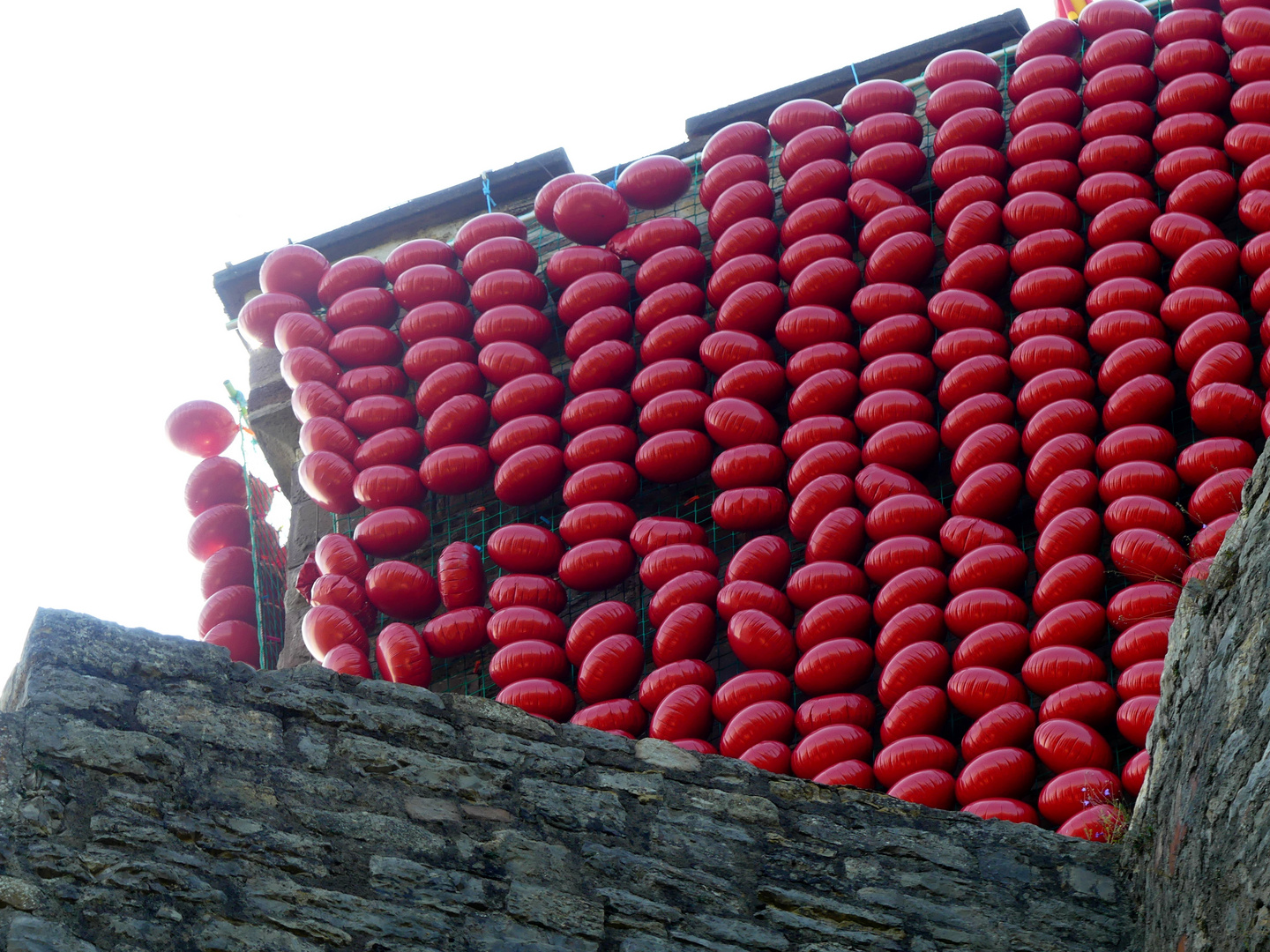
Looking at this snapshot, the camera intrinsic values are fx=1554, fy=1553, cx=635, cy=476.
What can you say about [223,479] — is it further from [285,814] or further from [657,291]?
[285,814]

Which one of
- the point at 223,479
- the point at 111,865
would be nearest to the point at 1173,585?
the point at 111,865

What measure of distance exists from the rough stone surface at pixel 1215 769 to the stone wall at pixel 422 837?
9.9 inches

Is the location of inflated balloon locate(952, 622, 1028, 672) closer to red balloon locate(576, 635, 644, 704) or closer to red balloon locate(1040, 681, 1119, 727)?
red balloon locate(1040, 681, 1119, 727)

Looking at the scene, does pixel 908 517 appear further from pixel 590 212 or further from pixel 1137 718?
pixel 590 212

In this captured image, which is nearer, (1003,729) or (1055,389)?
(1003,729)

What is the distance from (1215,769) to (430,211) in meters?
6.93

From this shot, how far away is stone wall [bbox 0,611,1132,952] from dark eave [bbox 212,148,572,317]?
5835mm

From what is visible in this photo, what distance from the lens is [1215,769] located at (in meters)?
3.29

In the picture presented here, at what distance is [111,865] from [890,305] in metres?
4.61

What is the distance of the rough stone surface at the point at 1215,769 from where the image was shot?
298cm

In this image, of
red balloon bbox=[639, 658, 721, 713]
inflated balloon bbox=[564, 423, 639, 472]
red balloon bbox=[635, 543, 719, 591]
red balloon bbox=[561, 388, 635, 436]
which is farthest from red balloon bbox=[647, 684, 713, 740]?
red balloon bbox=[561, 388, 635, 436]

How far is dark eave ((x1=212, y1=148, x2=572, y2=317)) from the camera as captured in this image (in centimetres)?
921

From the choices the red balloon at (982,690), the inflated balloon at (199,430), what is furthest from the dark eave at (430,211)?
the red balloon at (982,690)

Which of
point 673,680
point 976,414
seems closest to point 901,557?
point 976,414
